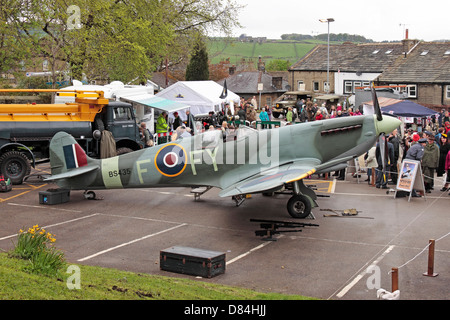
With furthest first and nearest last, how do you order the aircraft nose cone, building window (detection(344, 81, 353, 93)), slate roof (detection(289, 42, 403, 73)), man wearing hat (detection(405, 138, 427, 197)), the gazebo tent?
building window (detection(344, 81, 353, 93)), slate roof (detection(289, 42, 403, 73)), the gazebo tent, man wearing hat (detection(405, 138, 427, 197)), the aircraft nose cone

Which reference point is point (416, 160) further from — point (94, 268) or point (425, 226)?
point (94, 268)

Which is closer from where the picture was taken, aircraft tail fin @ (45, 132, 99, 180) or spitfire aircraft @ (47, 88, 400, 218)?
spitfire aircraft @ (47, 88, 400, 218)

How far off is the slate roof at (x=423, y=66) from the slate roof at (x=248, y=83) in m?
18.4

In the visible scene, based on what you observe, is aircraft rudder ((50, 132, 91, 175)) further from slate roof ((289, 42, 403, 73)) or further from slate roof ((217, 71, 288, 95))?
slate roof ((217, 71, 288, 95))

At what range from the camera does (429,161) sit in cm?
1802

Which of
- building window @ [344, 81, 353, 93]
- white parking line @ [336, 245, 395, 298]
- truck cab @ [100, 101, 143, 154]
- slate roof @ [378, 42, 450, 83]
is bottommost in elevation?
white parking line @ [336, 245, 395, 298]

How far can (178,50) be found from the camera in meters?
43.9

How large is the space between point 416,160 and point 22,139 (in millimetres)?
12625

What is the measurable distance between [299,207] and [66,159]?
22.9ft

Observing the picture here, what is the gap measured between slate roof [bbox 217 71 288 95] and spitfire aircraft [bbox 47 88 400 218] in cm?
4791

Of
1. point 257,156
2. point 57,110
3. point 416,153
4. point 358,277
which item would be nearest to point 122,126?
point 57,110

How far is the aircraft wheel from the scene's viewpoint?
583 inches

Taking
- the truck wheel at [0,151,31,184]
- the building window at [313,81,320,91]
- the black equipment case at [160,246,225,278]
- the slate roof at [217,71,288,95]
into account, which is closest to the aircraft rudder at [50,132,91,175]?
the truck wheel at [0,151,31,184]
